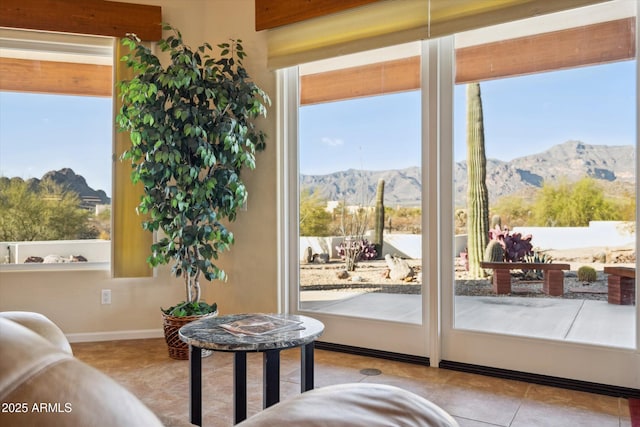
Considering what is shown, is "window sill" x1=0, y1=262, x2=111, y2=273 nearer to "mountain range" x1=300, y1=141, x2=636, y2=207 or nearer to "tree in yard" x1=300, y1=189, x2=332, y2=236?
"tree in yard" x1=300, y1=189, x2=332, y2=236

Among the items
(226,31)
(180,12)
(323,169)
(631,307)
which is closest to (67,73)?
(180,12)

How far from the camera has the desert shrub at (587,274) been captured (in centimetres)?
258

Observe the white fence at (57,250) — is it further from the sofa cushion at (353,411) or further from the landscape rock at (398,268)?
the sofa cushion at (353,411)

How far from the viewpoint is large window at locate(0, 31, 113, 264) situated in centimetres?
356

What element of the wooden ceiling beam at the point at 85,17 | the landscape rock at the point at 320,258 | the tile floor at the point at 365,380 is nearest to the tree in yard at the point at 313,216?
the landscape rock at the point at 320,258

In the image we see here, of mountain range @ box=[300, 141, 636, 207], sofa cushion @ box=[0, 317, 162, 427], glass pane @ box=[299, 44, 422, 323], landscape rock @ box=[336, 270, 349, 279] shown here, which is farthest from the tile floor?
sofa cushion @ box=[0, 317, 162, 427]

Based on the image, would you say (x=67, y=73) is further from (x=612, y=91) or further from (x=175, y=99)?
(x=612, y=91)

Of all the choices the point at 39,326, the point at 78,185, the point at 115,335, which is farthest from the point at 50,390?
the point at 78,185

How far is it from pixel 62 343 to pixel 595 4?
2.82m

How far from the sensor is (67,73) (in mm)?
3688

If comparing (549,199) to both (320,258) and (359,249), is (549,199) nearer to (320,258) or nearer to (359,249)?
(359,249)

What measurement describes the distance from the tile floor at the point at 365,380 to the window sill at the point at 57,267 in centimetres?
61

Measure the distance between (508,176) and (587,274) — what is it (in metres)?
0.71

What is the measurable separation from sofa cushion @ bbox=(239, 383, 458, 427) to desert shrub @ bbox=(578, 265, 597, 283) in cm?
219
